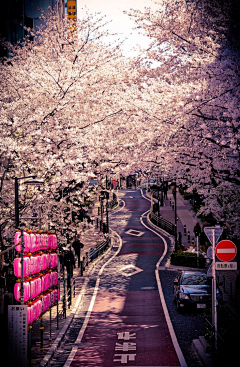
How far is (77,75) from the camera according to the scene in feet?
88.0

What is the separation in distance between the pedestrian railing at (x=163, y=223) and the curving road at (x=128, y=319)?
17.1 ft

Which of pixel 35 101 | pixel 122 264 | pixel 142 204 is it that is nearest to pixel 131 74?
pixel 35 101

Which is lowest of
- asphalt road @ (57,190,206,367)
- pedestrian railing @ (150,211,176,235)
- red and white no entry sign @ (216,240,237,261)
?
asphalt road @ (57,190,206,367)

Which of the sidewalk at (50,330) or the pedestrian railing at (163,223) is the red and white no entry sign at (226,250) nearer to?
the sidewalk at (50,330)

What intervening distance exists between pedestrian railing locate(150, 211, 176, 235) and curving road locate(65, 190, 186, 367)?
521 cm

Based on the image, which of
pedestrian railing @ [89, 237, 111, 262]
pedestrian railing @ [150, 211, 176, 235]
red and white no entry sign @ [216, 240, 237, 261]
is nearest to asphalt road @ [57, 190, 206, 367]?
pedestrian railing @ [89, 237, 111, 262]

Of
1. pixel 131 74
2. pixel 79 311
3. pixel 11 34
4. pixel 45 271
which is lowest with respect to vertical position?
pixel 79 311

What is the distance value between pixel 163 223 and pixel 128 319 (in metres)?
28.7

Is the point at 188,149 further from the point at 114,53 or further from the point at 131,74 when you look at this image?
the point at 114,53

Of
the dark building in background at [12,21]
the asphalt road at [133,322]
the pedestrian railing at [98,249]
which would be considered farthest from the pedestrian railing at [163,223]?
the dark building in background at [12,21]

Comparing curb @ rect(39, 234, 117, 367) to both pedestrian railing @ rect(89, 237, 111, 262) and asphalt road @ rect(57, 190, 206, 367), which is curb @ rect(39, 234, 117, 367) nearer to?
asphalt road @ rect(57, 190, 206, 367)

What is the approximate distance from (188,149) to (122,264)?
15.1m

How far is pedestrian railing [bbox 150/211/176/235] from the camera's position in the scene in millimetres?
46188

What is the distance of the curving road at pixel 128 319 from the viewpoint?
16.2m
